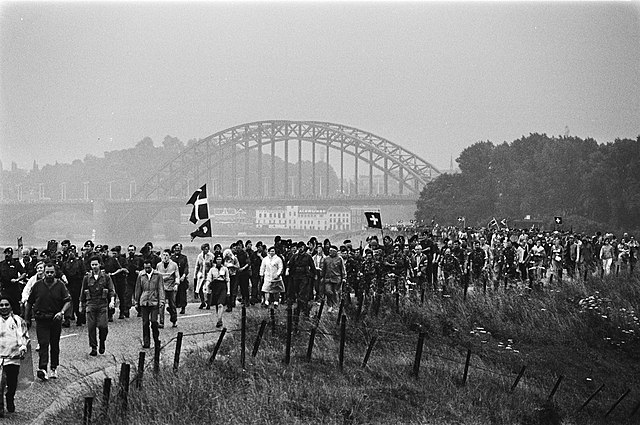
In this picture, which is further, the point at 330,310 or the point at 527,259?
Result: the point at 527,259

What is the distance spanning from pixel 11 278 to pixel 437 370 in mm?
7761

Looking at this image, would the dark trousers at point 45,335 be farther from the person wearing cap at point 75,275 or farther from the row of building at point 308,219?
the row of building at point 308,219

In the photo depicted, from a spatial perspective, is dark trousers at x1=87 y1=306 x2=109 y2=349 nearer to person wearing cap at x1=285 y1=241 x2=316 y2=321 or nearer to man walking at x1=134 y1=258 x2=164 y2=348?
man walking at x1=134 y1=258 x2=164 y2=348

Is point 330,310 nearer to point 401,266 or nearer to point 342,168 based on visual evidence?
point 401,266

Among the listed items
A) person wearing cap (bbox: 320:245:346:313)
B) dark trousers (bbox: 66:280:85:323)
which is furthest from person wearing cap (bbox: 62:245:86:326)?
person wearing cap (bbox: 320:245:346:313)

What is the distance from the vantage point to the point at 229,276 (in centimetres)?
1783

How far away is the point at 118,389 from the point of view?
10273 millimetres

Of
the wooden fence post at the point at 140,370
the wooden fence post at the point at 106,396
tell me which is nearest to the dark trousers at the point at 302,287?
the wooden fence post at the point at 140,370

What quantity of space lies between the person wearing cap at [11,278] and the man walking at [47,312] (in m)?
3.89

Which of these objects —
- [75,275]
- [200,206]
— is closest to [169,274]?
[75,275]

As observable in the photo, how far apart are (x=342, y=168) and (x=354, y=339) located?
8578cm

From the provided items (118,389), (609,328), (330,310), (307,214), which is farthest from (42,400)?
(307,214)

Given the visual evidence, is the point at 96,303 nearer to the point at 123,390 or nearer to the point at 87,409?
the point at 123,390

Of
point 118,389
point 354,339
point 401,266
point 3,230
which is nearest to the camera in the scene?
point 118,389
